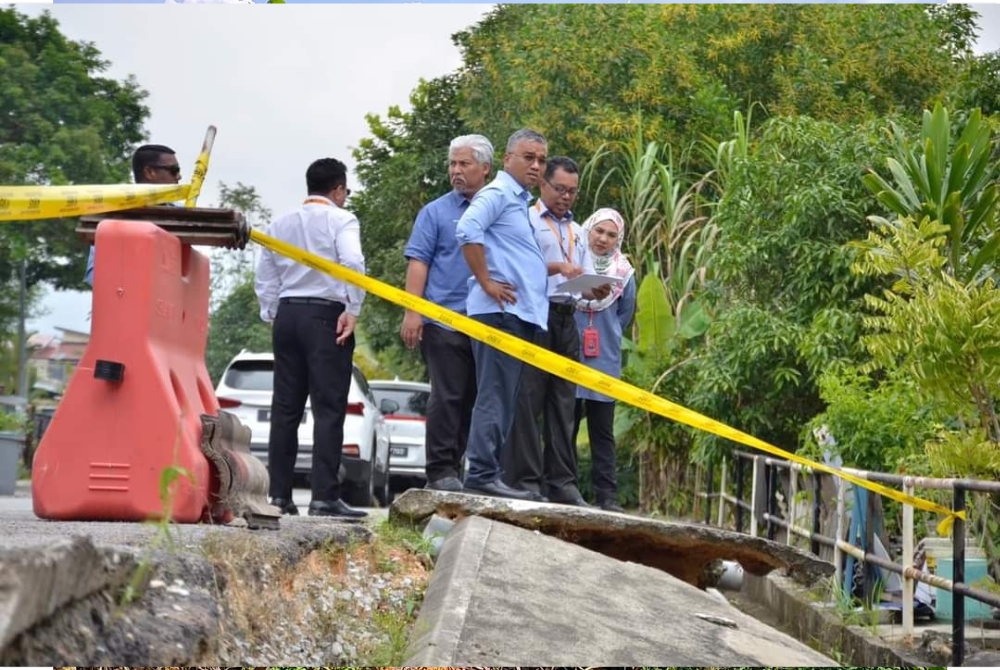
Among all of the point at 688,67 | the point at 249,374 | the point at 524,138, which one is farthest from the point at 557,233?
the point at 688,67

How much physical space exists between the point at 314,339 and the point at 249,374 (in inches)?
328

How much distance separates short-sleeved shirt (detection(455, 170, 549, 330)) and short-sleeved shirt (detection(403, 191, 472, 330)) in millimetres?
321

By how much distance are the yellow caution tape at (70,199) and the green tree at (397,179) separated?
1392cm

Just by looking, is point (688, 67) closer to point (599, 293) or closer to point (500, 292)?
point (599, 293)

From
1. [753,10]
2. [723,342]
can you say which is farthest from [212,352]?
[723,342]

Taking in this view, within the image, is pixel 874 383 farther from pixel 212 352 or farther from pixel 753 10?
pixel 212 352

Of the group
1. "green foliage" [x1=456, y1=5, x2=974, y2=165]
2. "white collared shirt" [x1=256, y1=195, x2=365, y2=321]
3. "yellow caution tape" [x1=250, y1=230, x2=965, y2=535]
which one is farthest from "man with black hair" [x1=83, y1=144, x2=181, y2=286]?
→ "green foliage" [x1=456, y1=5, x2=974, y2=165]

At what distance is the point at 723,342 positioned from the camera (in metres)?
13.7

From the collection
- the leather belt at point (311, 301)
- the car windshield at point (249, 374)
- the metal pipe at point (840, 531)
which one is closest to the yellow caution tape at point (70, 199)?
the leather belt at point (311, 301)

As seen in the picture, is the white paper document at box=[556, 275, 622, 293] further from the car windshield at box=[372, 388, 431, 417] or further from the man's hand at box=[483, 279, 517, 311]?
the car windshield at box=[372, 388, 431, 417]

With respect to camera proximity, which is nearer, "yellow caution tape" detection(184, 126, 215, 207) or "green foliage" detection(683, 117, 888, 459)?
"yellow caution tape" detection(184, 126, 215, 207)

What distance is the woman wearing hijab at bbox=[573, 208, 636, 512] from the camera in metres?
8.95

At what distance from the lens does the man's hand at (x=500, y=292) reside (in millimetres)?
7520

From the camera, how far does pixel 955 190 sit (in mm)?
9773
